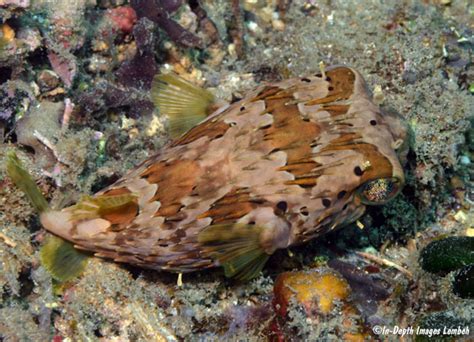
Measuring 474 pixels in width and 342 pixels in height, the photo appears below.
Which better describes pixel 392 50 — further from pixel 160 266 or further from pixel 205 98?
pixel 160 266

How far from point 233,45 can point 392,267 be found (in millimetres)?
2900

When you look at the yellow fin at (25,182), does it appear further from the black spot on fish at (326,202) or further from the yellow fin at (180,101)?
the black spot on fish at (326,202)

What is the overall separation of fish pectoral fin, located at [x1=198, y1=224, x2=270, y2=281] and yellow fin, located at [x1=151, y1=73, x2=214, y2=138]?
3.78 feet

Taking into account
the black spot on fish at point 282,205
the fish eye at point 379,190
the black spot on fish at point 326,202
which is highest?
the black spot on fish at point 282,205

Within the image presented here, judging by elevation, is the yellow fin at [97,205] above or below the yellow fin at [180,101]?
below

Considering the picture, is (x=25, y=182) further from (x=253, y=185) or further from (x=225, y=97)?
(x=225, y=97)

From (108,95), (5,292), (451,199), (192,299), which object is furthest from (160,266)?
(451,199)

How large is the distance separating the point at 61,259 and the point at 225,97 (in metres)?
2.27

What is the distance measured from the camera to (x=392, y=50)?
4.83 metres

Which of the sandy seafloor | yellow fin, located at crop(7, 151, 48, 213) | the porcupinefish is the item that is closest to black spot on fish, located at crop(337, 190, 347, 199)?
the porcupinefish

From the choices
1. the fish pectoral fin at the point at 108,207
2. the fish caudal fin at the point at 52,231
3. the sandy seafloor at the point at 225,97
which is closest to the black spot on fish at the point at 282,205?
the sandy seafloor at the point at 225,97

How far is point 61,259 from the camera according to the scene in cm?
377

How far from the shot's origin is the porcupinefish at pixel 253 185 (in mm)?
3416

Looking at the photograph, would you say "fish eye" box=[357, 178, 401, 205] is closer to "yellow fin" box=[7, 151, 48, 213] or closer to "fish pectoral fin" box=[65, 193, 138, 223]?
"fish pectoral fin" box=[65, 193, 138, 223]
